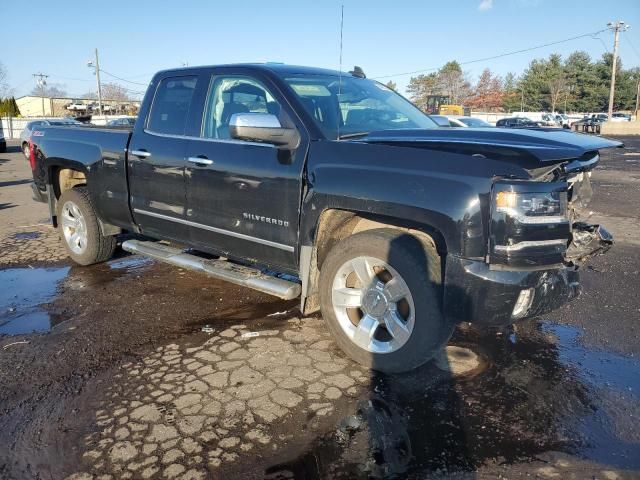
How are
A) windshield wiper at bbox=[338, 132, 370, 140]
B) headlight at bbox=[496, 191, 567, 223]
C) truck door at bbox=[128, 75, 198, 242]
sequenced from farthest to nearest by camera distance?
1. truck door at bbox=[128, 75, 198, 242]
2. windshield wiper at bbox=[338, 132, 370, 140]
3. headlight at bbox=[496, 191, 567, 223]

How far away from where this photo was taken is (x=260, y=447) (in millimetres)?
2695

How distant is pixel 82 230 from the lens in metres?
5.87

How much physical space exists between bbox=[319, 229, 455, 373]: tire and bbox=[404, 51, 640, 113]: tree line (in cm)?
6746

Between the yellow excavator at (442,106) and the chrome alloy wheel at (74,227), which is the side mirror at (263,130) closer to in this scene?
the chrome alloy wheel at (74,227)

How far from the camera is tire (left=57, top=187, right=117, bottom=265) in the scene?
224 inches

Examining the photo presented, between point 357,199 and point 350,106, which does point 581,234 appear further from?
point 350,106

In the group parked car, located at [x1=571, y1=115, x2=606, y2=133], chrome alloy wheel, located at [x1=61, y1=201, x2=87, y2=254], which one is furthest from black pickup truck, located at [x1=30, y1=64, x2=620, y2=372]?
parked car, located at [x1=571, y1=115, x2=606, y2=133]

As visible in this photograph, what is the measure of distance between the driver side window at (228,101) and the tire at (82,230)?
205 centimetres

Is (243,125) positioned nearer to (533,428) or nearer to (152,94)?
(152,94)

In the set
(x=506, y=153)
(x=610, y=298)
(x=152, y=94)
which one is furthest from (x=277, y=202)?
(x=610, y=298)

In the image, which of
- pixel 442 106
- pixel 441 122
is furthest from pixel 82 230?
pixel 442 106

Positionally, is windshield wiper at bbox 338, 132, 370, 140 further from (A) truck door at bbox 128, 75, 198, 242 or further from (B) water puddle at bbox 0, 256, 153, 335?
(B) water puddle at bbox 0, 256, 153, 335

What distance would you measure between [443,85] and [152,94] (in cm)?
9235

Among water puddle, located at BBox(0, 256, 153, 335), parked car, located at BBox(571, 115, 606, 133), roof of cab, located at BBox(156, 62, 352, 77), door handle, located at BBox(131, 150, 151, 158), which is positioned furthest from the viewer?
parked car, located at BBox(571, 115, 606, 133)
